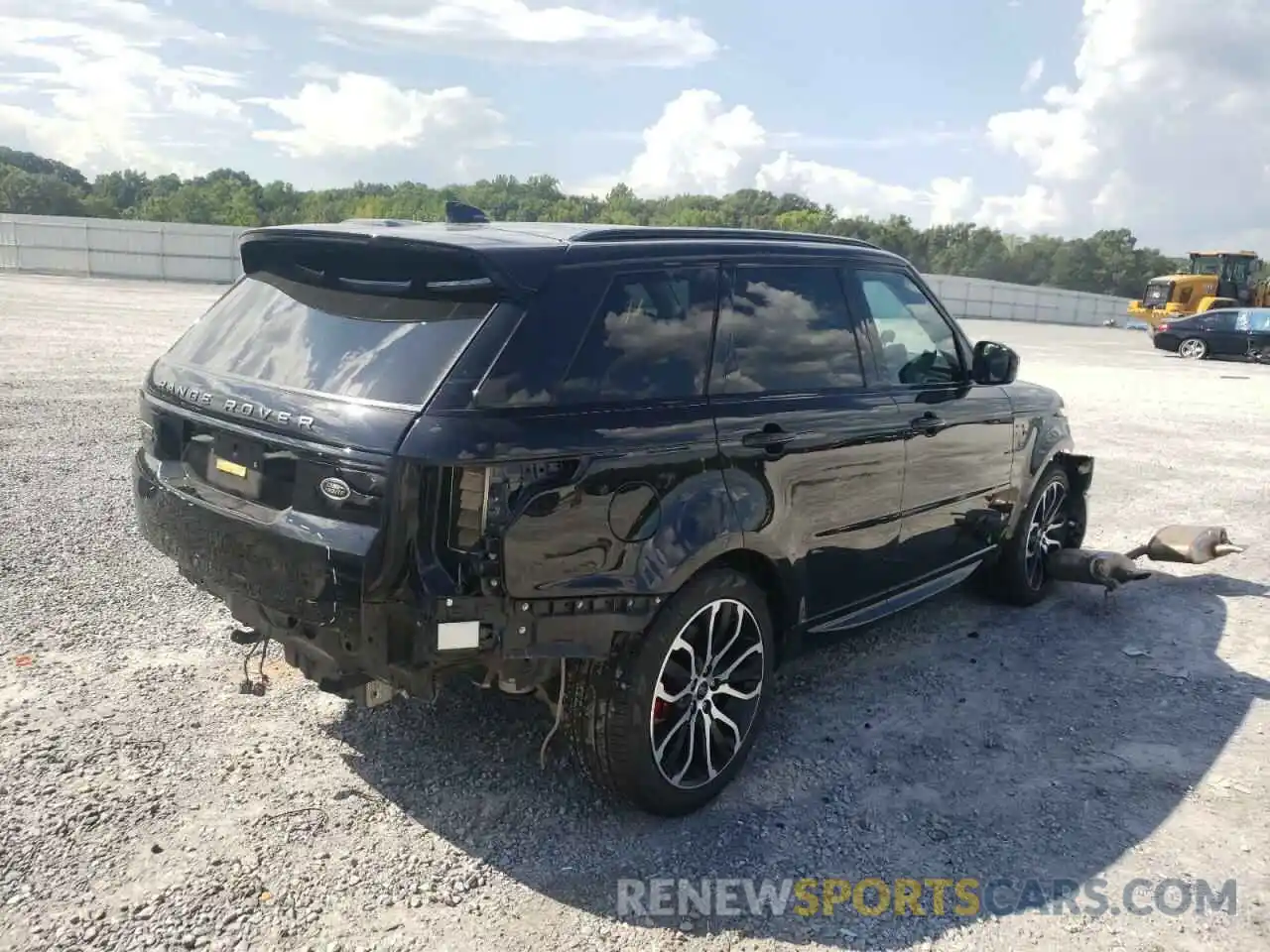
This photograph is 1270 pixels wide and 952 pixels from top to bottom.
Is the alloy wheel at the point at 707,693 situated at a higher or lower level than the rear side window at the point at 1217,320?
lower

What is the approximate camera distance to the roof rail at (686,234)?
3.48 metres

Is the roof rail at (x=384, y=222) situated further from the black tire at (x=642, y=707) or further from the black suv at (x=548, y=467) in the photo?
the black tire at (x=642, y=707)

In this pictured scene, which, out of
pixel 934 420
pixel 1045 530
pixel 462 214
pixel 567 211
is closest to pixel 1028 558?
pixel 1045 530

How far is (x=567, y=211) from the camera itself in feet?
214

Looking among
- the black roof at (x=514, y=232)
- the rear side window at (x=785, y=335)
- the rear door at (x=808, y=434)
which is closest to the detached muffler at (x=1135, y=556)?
the rear door at (x=808, y=434)

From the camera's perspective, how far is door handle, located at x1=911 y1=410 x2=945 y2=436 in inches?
173

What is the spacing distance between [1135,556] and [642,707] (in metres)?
4.25

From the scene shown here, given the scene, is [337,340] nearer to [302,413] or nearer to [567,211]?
[302,413]

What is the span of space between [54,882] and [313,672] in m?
0.90

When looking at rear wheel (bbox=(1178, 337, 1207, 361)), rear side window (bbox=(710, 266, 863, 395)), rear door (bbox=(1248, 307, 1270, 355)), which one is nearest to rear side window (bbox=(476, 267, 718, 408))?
rear side window (bbox=(710, 266, 863, 395))

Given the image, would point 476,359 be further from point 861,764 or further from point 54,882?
point 861,764

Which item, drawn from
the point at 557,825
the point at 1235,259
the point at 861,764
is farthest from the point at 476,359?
the point at 1235,259

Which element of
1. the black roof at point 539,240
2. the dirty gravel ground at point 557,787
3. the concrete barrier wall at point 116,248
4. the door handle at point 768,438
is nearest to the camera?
the dirty gravel ground at point 557,787

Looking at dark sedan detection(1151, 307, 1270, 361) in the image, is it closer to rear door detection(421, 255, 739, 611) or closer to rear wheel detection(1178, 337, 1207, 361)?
rear wheel detection(1178, 337, 1207, 361)
